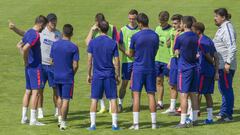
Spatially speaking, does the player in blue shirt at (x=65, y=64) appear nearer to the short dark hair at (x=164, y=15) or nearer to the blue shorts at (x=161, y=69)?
the short dark hair at (x=164, y=15)

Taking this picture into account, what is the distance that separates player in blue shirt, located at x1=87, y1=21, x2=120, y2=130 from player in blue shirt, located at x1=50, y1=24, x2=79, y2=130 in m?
0.37

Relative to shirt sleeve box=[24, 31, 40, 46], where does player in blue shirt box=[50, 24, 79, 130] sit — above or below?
below

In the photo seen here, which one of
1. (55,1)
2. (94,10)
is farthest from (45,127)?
(55,1)

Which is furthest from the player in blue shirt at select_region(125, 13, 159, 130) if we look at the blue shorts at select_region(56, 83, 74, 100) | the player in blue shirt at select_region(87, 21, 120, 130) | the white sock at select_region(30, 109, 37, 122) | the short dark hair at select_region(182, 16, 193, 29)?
the white sock at select_region(30, 109, 37, 122)

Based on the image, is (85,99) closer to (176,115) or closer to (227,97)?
(176,115)

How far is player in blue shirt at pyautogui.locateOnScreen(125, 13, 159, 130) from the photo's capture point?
13016mm

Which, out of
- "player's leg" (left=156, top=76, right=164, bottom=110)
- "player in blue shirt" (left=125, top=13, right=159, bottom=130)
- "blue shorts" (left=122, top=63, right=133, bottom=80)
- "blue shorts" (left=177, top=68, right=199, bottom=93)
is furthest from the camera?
"player's leg" (left=156, top=76, right=164, bottom=110)

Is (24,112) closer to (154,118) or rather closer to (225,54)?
(154,118)

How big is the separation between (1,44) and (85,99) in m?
9.97

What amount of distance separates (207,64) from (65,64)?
3082mm

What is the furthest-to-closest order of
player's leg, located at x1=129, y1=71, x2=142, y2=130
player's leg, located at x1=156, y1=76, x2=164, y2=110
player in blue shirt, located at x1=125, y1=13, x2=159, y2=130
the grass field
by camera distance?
player's leg, located at x1=156, y1=76, x2=164, y2=110
the grass field
player's leg, located at x1=129, y1=71, x2=142, y2=130
player in blue shirt, located at x1=125, y1=13, x2=159, y2=130

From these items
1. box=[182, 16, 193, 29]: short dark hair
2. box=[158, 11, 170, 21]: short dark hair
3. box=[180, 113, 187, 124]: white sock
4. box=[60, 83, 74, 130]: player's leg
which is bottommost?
box=[180, 113, 187, 124]: white sock

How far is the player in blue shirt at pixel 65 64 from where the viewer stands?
515 inches

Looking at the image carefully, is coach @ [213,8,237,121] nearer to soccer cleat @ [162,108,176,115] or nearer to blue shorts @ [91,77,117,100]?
soccer cleat @ [162,108,176,115]
